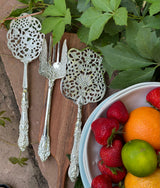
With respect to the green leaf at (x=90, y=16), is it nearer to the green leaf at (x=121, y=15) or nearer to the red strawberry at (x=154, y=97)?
the green leaf at (x=121, y=15)

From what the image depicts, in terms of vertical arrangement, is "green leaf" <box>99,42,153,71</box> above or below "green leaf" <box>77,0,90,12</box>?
below

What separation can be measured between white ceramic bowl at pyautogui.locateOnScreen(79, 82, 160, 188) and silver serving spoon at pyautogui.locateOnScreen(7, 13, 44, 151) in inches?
9.2

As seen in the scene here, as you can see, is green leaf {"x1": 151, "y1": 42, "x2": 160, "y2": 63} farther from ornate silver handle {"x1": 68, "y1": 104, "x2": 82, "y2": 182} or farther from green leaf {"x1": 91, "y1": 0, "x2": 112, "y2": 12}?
ornate silver handle {"x1": 68, "y1": 104, "x2": 82, "y2": 182}

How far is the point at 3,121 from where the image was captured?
75 cm

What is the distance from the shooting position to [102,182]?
0.50 metres

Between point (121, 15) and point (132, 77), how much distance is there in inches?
5.4

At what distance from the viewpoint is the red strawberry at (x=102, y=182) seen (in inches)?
19.5

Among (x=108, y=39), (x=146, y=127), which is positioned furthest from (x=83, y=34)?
(x=146, y=127)

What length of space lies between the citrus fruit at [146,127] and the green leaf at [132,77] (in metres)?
0.07

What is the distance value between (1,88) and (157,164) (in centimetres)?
52

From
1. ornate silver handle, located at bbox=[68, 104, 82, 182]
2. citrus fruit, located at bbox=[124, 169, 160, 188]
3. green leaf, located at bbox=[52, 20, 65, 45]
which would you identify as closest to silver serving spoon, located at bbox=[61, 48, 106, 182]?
ornate silver handle, located at bbox=[68, 104, 82, 182]

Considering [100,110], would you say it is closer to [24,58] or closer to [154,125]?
[154,125]

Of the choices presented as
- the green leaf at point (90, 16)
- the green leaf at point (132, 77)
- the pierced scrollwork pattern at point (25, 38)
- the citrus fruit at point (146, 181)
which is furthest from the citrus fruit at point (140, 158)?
the pierced scrollwork pattern at point (25, 38)

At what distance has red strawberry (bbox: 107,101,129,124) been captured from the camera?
19.9 inches
